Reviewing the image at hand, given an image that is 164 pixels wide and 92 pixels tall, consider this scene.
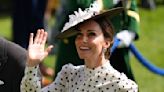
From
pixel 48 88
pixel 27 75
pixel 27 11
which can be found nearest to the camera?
pixel 27 75

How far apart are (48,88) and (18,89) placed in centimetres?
27

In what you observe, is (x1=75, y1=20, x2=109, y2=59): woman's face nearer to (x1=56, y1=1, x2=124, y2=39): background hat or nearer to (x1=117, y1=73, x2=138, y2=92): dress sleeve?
(x1=56, y1=1, x2=124, y2=39): background hat

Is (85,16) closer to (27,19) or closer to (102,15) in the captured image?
(102,15)

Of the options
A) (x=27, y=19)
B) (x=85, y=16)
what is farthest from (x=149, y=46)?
(x=85, y=16)

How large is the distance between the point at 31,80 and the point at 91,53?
32 centimetres

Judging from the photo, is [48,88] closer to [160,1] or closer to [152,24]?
[152,24]

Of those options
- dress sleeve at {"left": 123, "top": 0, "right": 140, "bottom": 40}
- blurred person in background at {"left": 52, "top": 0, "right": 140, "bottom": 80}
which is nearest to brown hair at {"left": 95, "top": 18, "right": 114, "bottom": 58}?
blurred person in background at {"left": 52, "top": 0, "right": 140, "bottom": 80}

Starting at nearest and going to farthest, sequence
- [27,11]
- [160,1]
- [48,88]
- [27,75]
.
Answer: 1. [27,75]
2. [48,88]
3. [27,11]
4. [160,1]

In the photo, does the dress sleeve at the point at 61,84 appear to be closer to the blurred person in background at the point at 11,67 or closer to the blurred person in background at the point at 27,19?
the blurred person in background at the point at 11,67

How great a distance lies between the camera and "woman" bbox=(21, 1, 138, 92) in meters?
2.91

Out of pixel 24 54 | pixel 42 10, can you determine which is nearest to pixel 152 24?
pixel 42 10

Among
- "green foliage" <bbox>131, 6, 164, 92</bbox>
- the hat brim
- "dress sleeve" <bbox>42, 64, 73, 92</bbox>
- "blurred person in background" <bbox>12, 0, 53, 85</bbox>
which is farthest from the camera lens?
"blurred person in background" <bbox>12, 0, 53, 85</bbox>

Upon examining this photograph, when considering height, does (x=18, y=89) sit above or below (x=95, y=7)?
below

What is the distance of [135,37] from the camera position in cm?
419
